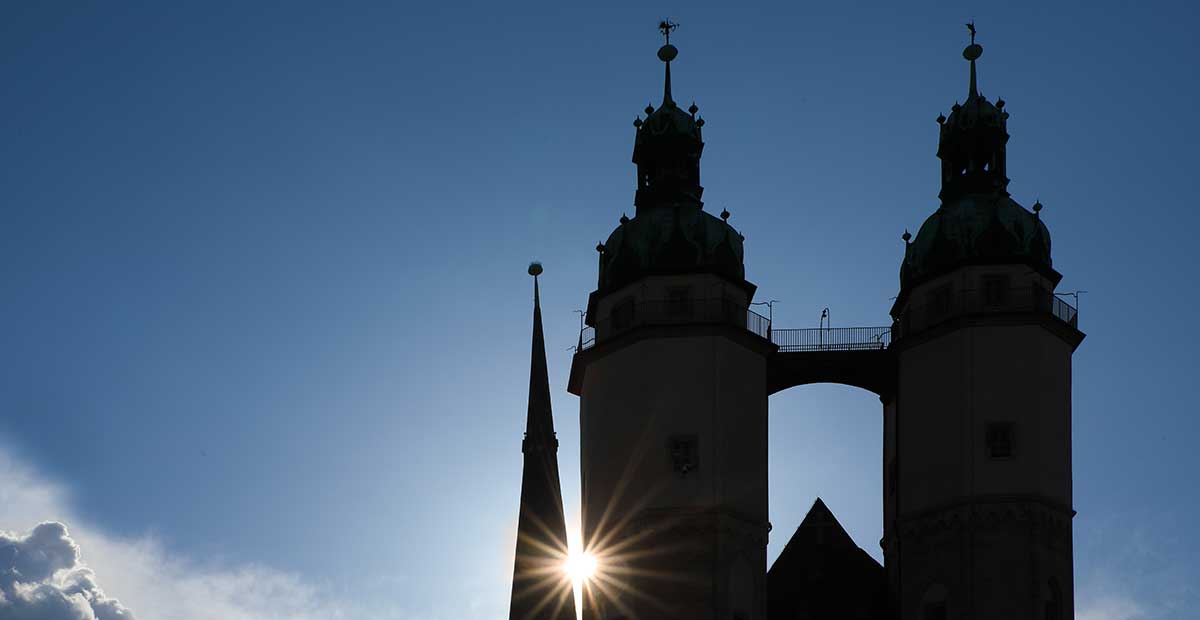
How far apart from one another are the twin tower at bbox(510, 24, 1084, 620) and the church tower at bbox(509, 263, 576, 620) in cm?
8

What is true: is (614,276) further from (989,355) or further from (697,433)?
(989,355)

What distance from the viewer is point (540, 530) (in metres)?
76.4

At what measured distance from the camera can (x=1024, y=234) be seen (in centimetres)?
7888

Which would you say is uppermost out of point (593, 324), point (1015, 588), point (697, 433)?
point (593, 324)

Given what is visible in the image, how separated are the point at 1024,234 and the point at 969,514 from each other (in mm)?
11229

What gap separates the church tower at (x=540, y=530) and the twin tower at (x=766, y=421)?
8 centimetres

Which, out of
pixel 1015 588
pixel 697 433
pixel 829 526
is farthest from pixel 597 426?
pixel 1015 588

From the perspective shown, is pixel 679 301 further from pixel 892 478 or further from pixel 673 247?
pixel 892 478

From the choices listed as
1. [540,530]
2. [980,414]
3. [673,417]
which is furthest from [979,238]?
[540,530]

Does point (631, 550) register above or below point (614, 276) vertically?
below

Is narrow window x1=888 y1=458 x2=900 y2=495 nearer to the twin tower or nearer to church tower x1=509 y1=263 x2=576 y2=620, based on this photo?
the twin tower

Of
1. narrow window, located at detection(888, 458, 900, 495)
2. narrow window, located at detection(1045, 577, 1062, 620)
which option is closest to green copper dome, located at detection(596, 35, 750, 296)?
narrow window, located at detection(888, 458, 900, 495)

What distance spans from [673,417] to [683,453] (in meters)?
1.37

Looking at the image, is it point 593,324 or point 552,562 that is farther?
point 593,324
